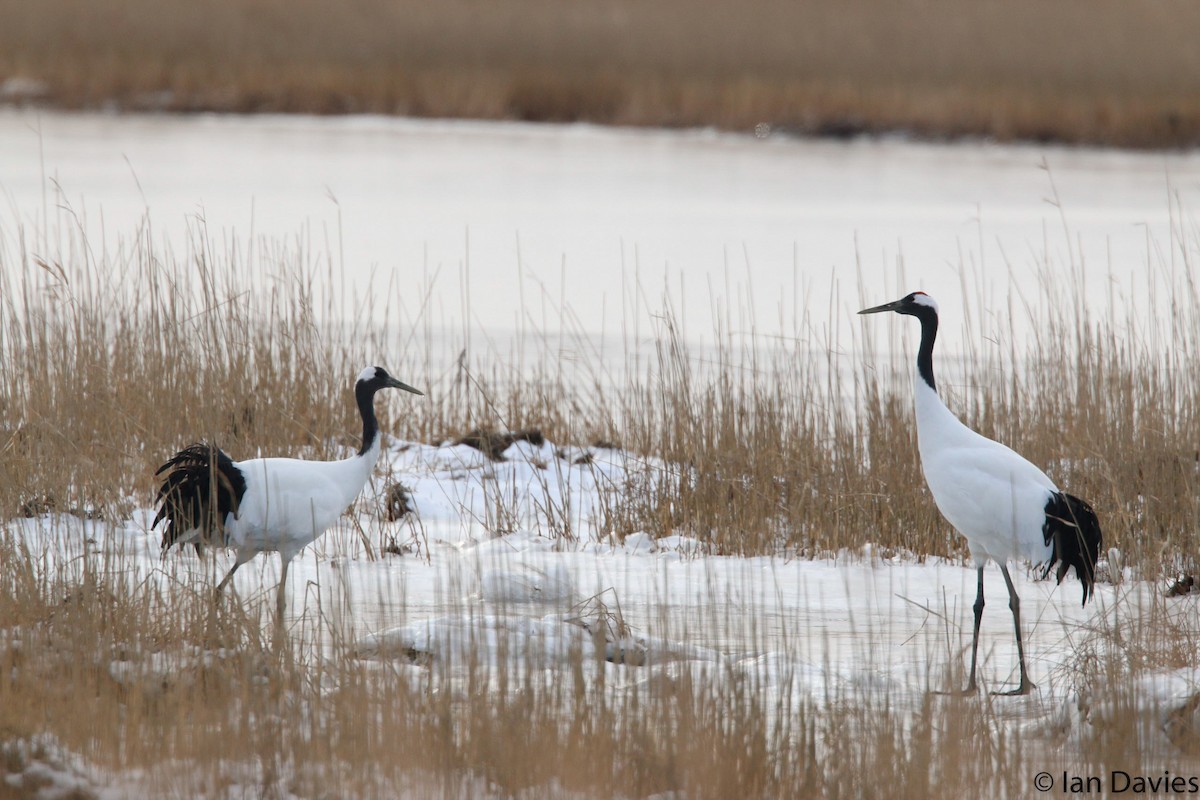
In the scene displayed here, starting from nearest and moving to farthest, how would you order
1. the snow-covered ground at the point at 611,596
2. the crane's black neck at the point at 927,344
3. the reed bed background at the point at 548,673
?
the reed bed background at the point at 548,673, the snow-covered ground at the point at 611,596, the crane's black neck at the point at 927,344

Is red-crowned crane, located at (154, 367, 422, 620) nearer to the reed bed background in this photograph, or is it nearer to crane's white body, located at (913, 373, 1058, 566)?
the reed bed background

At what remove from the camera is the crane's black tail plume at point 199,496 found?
4.77 meters

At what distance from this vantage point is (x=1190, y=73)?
88.4 ft

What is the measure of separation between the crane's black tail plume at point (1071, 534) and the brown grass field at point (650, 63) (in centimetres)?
1827

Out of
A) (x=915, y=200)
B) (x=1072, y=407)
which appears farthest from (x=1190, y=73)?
(x=1072, y=407)

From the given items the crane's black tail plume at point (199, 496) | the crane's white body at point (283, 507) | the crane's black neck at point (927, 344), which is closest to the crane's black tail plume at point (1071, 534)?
the crane's black neck at point (927, 344)

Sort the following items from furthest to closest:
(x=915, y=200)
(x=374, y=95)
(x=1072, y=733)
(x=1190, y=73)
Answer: (x=1190, y=73), (x=374, y=95), (x=915, y=200), (x=1072, y=733)

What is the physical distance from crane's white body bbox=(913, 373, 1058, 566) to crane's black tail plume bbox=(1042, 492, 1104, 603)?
0.02 meters

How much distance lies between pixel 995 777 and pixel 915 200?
49.2 ft

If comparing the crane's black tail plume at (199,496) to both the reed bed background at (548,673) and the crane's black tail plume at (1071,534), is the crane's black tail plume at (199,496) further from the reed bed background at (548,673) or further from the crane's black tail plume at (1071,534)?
the crane's black tail plume at (1071,534)

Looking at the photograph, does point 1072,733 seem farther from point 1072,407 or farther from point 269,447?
A: point 269,447

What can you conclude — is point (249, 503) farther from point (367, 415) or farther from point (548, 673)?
point (548, 673)

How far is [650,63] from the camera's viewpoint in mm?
28250

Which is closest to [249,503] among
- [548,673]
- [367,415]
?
[367,415]
